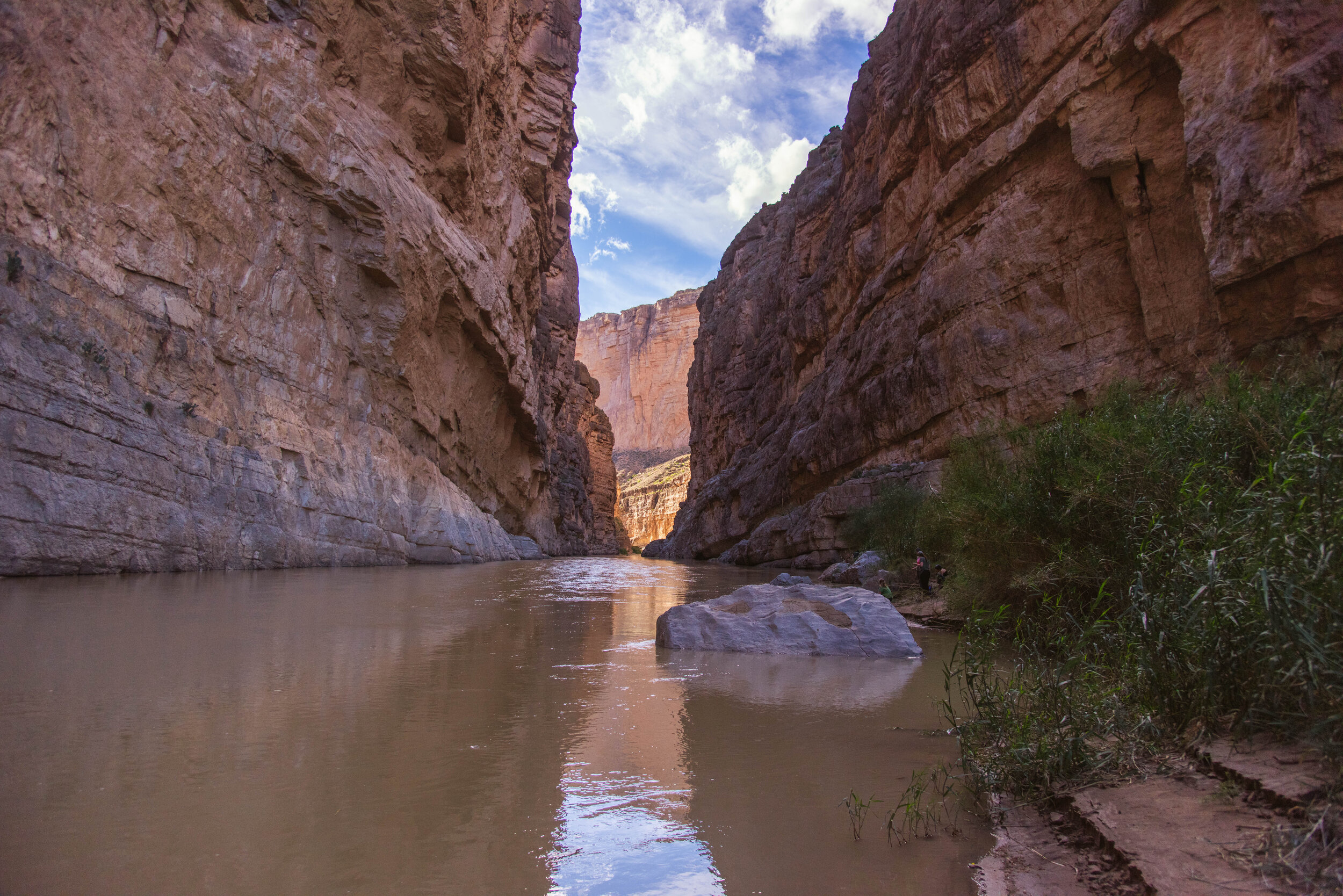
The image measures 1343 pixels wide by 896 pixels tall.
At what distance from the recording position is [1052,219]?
56.2ft

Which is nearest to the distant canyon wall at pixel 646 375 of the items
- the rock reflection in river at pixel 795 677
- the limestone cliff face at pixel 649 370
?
the limestone cliff face at pixel 649 370

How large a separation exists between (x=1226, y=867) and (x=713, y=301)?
55.8 meters

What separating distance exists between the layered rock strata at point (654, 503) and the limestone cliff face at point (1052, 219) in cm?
5456

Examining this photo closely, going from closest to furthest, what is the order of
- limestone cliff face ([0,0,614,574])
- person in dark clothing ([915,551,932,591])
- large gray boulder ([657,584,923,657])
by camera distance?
large gray boulder ([657,584,923,657])
limestone cliff face ([0,0,614,574])
person in dark clothing ([915,551,932,591])

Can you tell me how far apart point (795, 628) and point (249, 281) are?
42.3 ft

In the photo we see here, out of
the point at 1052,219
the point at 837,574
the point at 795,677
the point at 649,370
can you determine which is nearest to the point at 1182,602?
the point at 795,677

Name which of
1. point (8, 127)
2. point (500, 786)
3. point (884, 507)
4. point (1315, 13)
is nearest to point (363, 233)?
point (8, 127)

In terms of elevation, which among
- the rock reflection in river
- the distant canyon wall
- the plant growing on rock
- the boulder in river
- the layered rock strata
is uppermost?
the distant canyon wall

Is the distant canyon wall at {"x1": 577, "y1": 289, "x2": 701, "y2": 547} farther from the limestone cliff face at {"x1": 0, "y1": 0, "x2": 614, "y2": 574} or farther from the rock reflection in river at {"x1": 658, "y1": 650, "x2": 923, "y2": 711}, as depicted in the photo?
the rock reflection in river at {"x1": 658, "y1": 650, "x2": 923, "y2": 711}

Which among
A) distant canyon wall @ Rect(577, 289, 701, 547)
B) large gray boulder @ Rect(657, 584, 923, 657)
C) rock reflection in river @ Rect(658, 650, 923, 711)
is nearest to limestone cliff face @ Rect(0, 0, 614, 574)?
large gray boulder @ Rect(657, 584, 923, 657)

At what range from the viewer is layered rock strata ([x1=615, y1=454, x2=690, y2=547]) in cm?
8962

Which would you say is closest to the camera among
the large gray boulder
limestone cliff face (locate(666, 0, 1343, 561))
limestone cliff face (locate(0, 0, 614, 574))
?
the large gray boulder

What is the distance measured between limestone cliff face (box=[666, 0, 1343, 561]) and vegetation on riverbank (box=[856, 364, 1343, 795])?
579cm

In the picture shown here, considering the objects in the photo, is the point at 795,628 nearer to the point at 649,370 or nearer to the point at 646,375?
the point at 646,375
